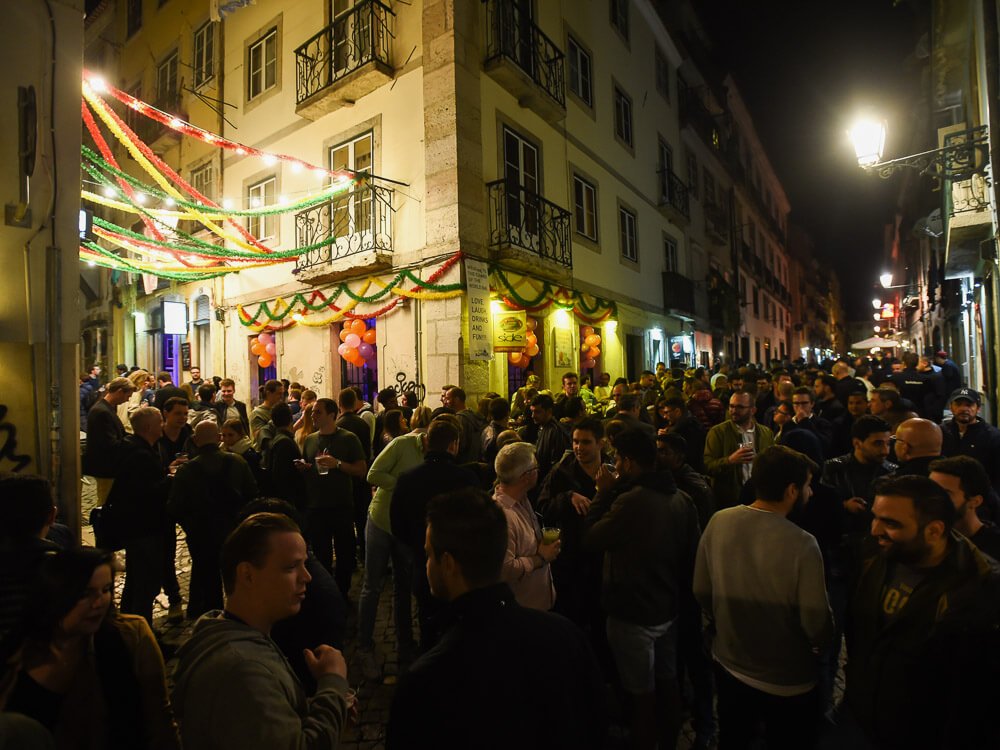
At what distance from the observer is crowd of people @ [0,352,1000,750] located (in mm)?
1493

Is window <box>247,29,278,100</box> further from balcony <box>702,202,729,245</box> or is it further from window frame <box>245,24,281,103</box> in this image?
balcony <box>702,202,729,245</box>

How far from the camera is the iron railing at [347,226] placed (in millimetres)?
10648

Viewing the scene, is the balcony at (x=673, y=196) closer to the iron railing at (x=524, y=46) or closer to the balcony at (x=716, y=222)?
the balcony at (x=716, y=222)

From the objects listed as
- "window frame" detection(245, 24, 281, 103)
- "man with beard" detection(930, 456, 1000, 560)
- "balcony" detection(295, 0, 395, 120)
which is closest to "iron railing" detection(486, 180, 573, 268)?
"balcony" detection(295, 0, 395, 120)

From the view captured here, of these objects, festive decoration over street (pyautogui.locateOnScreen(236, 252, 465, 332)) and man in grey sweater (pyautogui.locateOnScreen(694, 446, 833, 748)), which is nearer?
man in grey sweater (pyautogui.locateOnScreen(694, 446, 833, 748))

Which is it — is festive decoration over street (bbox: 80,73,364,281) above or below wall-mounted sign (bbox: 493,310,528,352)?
above

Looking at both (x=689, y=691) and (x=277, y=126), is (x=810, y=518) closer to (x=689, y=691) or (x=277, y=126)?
(x=689, y=691)

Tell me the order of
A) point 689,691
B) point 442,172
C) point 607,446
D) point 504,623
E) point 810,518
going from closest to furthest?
point 504,623 → point 810,518 → point 689,691 → point 607,446 → point 442,172

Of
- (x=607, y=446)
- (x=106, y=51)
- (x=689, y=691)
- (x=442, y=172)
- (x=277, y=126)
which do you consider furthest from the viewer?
(x=106, y=51)

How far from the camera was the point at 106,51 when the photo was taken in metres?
18.9

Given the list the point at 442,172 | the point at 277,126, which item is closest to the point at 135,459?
the point at 442,172

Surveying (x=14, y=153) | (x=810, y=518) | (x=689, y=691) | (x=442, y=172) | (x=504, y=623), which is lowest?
(x=689, y=691)

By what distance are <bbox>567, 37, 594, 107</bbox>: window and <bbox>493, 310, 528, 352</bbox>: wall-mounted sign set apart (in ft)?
21.7

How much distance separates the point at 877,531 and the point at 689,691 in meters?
2.16
